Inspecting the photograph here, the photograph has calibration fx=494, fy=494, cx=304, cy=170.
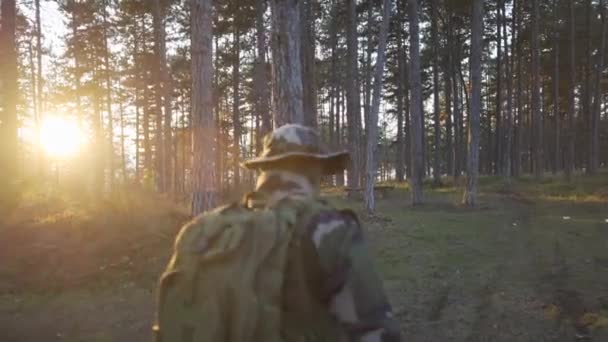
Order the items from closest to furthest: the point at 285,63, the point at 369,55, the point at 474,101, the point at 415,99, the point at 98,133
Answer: the point at 285,63 → the point at 474,101 → the point at 415,99 → the point at 369,55 → the point at 98,133

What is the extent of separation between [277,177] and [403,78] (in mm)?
37612

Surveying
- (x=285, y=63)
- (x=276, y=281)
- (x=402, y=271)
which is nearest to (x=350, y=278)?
(x=276, y=281)

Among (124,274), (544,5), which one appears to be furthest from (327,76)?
(124,274)

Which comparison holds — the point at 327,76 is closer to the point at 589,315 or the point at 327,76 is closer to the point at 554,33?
the point at 554,33

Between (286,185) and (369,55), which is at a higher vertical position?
(369,55)

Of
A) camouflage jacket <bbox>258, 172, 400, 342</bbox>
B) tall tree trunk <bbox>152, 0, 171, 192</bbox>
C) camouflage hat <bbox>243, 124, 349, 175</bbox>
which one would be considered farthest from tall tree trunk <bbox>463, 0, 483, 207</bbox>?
camouflage jacket <bbox>258, 172, 400, 342</bbox>

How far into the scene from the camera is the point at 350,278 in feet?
6.42

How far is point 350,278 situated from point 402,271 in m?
8.50

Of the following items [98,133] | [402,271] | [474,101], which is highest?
[98,133]

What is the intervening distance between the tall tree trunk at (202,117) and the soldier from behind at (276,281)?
328 inches

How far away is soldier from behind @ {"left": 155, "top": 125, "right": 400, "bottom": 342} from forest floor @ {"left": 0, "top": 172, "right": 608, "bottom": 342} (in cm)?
528

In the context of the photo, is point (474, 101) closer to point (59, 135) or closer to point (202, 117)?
point (202, 117)

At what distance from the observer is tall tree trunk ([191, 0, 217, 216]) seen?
404 inches

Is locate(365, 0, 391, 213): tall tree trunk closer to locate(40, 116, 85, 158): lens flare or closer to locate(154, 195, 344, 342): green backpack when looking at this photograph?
locate(154, 195, 344, 342): green backpack
